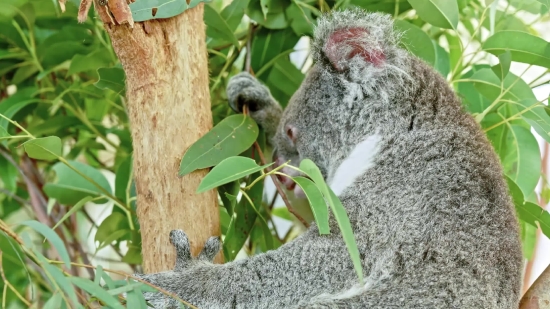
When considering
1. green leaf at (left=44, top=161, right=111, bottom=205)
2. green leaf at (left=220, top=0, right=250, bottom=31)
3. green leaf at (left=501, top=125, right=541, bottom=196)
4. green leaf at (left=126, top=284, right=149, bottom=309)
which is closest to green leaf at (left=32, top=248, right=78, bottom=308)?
green leaf at (left=126, top=284, right=149, bottom=309)

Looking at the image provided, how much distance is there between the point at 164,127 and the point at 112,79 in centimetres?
42

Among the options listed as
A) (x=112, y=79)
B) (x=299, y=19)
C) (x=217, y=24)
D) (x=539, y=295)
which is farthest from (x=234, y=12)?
(x=539, y=295)

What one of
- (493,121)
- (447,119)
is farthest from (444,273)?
(493,121)

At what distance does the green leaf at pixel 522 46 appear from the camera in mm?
1964

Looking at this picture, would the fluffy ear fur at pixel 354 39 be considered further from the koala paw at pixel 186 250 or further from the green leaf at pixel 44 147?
the green leaf at pixel 44 147

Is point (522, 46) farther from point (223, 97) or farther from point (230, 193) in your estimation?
point (223, 97)

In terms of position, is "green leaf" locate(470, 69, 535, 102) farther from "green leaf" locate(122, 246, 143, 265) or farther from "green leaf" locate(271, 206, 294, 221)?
"green leaf" locate(122, 246, 143, 265)

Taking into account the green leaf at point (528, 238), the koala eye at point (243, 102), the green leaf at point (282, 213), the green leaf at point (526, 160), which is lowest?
the green leaf at point (282, 213)

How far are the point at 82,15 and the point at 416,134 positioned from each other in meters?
1.06

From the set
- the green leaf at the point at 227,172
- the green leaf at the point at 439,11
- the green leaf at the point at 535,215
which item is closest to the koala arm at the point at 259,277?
the green leaf at the point at 227,172

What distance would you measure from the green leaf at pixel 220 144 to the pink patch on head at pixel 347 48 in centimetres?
37

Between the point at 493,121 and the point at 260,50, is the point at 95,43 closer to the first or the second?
the point at 260,50

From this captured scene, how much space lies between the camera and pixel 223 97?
2555 millimetres

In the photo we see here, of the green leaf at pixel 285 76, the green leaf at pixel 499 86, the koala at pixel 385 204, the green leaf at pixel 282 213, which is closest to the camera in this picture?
the koala at pixel 385 204
